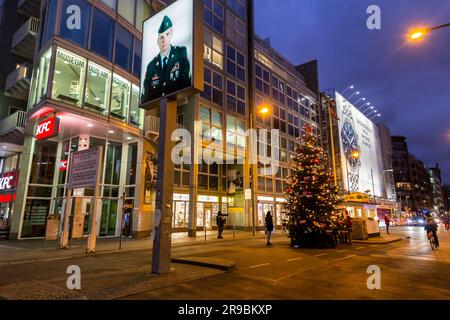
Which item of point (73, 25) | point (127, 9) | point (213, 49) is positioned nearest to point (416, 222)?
point (213, 49)

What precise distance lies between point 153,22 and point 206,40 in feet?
63.8

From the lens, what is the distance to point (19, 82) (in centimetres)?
2045

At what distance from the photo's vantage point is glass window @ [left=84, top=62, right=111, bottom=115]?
1828 centimetres

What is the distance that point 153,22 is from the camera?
391 inches

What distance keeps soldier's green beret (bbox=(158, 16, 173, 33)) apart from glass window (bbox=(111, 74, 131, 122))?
11.4 m

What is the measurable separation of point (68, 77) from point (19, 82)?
19.9ft

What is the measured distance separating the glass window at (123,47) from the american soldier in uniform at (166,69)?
12800mm

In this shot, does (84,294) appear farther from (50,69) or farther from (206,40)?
(206,40)

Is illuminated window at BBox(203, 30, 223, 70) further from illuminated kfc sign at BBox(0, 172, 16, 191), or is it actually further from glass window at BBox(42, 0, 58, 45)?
illuminated kfc sign at BBox(0, 172, 16, 191)

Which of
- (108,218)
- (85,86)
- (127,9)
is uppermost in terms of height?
(127,9)

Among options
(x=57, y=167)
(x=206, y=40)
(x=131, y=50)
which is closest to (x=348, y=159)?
(x=206, y=40)

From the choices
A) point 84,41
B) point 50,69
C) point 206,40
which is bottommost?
point 50,69

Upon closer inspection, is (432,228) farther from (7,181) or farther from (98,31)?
(7,181)

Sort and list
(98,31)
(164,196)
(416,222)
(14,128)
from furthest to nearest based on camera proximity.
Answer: (416,222) < (98,31) < (14,128) < (164,196)
